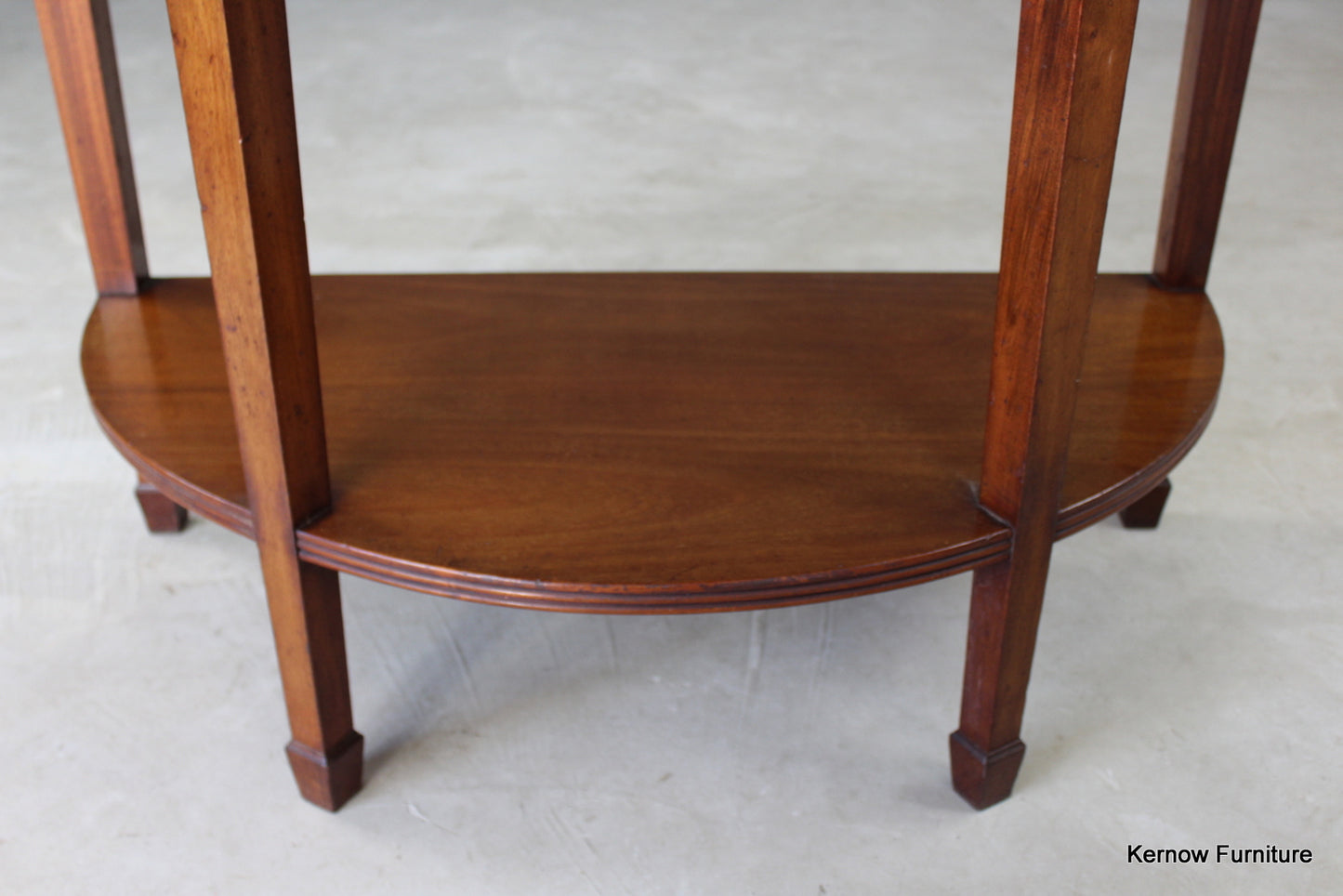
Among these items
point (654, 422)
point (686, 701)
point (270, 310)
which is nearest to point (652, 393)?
point (654, 422)

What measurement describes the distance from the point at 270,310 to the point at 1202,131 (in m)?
1.40

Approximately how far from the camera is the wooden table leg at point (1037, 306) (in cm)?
121

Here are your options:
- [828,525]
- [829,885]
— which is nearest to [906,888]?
[829,885]

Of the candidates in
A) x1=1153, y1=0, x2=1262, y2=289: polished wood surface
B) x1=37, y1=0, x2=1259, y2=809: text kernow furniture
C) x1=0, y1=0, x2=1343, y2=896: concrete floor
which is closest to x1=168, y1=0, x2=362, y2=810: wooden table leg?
x1=37, y1=0, x2=1259, y2=809: text kernow furniture

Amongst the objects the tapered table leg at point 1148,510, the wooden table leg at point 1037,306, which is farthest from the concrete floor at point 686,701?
the wooden table leg at point 1037,306

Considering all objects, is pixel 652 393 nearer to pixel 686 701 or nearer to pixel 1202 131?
pixel 686 701

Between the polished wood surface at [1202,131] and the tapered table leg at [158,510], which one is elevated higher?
the polished wood surface at [1202,131]

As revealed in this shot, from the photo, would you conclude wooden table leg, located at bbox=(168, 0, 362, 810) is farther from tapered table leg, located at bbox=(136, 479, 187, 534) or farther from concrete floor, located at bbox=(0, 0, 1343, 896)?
tapered table leg, located at bbox=(136, 479, 187, 534)

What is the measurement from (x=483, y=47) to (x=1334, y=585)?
3.97 m

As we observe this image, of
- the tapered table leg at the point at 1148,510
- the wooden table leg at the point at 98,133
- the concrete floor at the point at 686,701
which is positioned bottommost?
the concrete floor at the point at 686,701

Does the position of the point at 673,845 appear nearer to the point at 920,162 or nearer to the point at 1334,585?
the point at 1334,585

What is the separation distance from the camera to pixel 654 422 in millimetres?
1759

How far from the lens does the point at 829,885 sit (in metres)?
1.60

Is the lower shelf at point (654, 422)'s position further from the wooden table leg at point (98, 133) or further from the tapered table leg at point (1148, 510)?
the tapered table leg at point (1148, 510)
